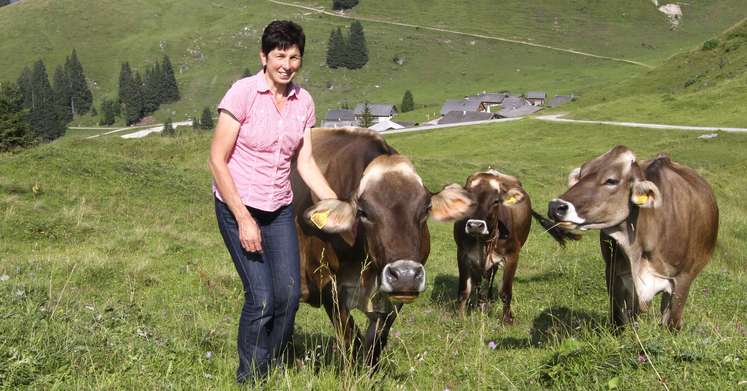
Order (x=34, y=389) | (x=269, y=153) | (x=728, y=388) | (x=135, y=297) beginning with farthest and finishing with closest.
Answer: (x=135, y=297) < (x=269, y=153) < (x=728, y=388) < (x=34, y=389)

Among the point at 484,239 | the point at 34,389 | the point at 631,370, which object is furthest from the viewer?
the point at 484,239

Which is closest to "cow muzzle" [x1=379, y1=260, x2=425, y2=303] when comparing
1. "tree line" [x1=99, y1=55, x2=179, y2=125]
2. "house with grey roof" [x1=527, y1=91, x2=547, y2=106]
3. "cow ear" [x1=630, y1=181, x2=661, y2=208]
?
"cow ear" [x1=630, y1=181, x2=661, y2=208]

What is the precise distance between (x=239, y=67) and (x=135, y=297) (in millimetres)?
168240

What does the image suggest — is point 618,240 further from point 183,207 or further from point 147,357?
point 183,207

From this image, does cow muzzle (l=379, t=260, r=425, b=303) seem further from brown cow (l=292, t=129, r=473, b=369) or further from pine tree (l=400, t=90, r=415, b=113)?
pine tree (l=400, t=90, r=415, b=113)

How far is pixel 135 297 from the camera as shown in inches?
352

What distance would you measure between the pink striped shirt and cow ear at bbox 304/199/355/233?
0.28 metres

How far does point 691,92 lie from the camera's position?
5478 cm

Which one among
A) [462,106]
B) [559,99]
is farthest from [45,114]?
[559,99]

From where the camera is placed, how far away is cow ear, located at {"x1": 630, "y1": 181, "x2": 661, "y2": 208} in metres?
6.67

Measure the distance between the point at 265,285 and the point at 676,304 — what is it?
15.6 ft

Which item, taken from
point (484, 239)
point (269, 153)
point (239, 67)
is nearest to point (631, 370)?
point (269, 153)

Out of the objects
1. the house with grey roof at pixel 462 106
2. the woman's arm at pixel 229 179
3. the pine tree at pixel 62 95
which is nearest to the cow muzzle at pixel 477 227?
the woman's arm at pixel 229 179

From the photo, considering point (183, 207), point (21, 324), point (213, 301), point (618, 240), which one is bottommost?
point (183, 207)
